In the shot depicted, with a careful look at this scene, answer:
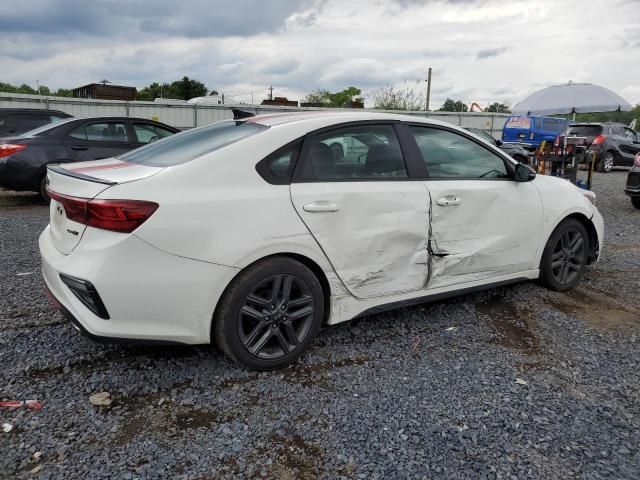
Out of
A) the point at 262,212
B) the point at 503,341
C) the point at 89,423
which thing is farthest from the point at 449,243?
the point at 89,423

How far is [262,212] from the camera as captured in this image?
9.16 ft

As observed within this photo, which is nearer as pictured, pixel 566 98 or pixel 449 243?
pixel 449 243

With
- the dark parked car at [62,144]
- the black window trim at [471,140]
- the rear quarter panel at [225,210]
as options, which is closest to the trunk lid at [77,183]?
the rear quarter panel at [225,210]

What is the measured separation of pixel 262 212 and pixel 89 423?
1.36 meters

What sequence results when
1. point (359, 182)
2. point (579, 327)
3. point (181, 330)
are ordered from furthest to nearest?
point (579, 327) → point (359, 182) → point (181, 330)

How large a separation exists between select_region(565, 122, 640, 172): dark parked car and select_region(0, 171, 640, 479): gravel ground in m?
15.0

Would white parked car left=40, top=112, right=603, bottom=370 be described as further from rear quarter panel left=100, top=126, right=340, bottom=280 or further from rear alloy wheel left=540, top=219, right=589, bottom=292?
rear alloy wheel left=540, top=219, right=589, bottom=292

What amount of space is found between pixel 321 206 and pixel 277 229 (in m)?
0.33

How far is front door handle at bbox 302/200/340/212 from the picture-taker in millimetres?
2943

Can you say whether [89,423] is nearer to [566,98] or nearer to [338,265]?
[338,265]

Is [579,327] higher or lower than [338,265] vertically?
lower

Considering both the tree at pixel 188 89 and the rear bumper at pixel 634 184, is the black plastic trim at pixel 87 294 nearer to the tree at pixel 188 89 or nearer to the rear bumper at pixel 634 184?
the rear bumper at pixel 634 184

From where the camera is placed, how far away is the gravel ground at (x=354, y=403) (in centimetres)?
223

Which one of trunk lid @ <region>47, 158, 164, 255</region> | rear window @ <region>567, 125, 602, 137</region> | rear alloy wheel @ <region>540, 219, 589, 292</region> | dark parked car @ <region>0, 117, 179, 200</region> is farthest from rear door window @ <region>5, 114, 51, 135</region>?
rear window @ <region>567, 125, 602, 137</region>
